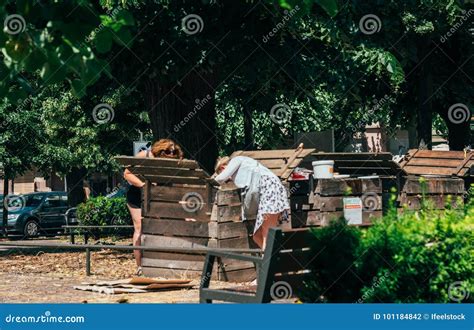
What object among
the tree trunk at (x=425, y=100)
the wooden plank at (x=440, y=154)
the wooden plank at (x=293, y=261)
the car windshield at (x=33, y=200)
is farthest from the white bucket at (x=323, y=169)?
the car windshield at (x=33, y=200)

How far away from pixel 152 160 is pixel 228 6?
5348mm

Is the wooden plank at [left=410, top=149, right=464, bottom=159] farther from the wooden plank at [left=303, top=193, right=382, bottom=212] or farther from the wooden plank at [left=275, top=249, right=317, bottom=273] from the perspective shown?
the wooden plank at [left=275, top=249, right=317, bottom=273]

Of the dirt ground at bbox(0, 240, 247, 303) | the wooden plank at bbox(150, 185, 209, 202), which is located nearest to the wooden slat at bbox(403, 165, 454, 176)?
the dirt ground at bbox(0, 240, 247, 303)

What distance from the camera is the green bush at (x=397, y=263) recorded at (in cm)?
714

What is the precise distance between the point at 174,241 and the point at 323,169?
2560 mm

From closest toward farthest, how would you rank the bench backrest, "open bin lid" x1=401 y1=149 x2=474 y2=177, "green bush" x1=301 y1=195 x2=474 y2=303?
1. "green bush" x1=301 y1=195 x2=474 y2=303
2. the bench backrest
3. "open bin lid" x1=401 y1=149 x2=474 y2=177

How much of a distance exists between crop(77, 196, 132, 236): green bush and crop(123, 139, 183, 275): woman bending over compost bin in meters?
15.4

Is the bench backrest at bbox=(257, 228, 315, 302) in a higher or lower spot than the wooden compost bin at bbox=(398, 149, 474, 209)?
lower

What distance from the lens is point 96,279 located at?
44.1ft

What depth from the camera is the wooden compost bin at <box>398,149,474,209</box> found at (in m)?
15.5

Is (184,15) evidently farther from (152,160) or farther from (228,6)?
(152,160)

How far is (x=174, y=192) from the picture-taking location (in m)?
13.0

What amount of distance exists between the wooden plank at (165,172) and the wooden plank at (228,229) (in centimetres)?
61

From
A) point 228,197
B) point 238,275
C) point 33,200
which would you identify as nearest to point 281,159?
point 228,197
